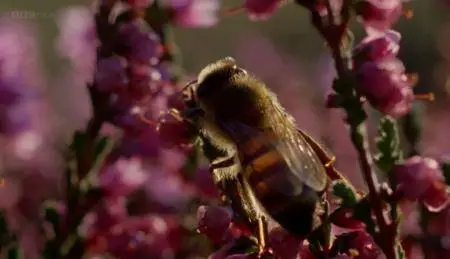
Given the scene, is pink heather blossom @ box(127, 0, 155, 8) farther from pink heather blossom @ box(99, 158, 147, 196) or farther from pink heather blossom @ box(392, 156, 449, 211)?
pink heather blossom @ box(392, 156, 449, 211)

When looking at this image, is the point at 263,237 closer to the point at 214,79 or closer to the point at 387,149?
the point at 387,149

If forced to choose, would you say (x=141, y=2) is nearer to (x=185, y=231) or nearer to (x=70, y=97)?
(x=185, y=231)

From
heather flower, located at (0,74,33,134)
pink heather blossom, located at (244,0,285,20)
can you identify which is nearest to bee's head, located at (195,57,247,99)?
pink heather blossom, located at (244,0,285,20)

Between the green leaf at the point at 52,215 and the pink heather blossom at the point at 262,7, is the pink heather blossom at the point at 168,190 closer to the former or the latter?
the green leaf at the point at 52,215

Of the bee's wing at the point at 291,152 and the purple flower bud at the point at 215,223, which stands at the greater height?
the bee's wing at the point at 291,152

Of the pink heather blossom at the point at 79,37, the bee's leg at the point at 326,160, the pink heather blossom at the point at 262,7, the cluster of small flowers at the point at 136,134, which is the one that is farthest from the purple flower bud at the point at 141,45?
the pink heather blossom at the point at 79,37

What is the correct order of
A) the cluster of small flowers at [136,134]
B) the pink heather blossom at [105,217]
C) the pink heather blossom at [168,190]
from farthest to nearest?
the pink heather blossom at [168,190], the pink heather blossom at [105,217], the cluster of small flowers at [136,134]
